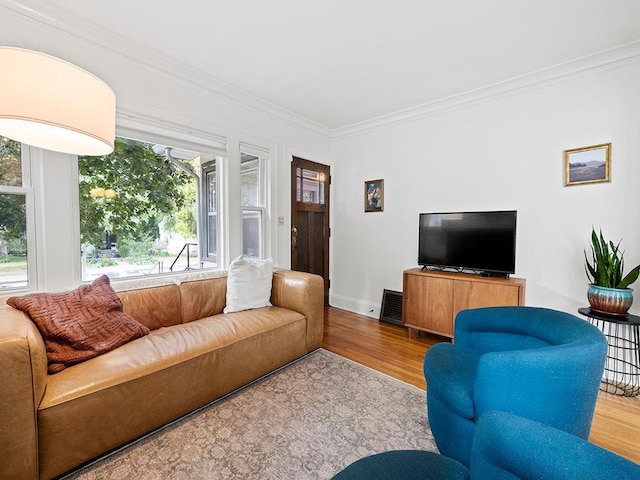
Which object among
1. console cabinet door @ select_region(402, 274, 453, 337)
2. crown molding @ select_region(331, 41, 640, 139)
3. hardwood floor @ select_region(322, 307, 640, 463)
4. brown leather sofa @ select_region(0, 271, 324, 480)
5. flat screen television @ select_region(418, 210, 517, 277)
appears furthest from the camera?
console cabinet door @ select_region(402, 274, 453, 337)

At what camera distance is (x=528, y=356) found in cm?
109

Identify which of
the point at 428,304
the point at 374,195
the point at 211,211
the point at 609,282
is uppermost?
the point at 374,195

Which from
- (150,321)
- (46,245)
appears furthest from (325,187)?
(46,245)

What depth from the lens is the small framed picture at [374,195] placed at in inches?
146

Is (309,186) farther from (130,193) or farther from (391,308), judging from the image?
(130,193)

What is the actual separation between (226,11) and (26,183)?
1.75 m

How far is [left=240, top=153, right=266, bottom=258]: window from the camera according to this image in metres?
3.28

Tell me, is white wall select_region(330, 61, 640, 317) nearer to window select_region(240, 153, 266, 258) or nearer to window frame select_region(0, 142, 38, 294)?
window select_region(240, 153, 266, 258)

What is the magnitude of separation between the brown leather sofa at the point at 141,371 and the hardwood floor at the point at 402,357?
522 millimetres

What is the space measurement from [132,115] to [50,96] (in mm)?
1365

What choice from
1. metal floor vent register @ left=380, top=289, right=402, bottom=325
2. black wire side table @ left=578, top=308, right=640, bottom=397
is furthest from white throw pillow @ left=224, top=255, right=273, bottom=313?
black wire side table @ left=578, top=308, right=640, bottom=397

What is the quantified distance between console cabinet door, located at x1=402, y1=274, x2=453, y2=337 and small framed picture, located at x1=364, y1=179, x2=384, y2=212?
3.60ft

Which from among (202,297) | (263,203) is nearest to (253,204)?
(263,203)

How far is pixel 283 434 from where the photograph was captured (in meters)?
1.61
